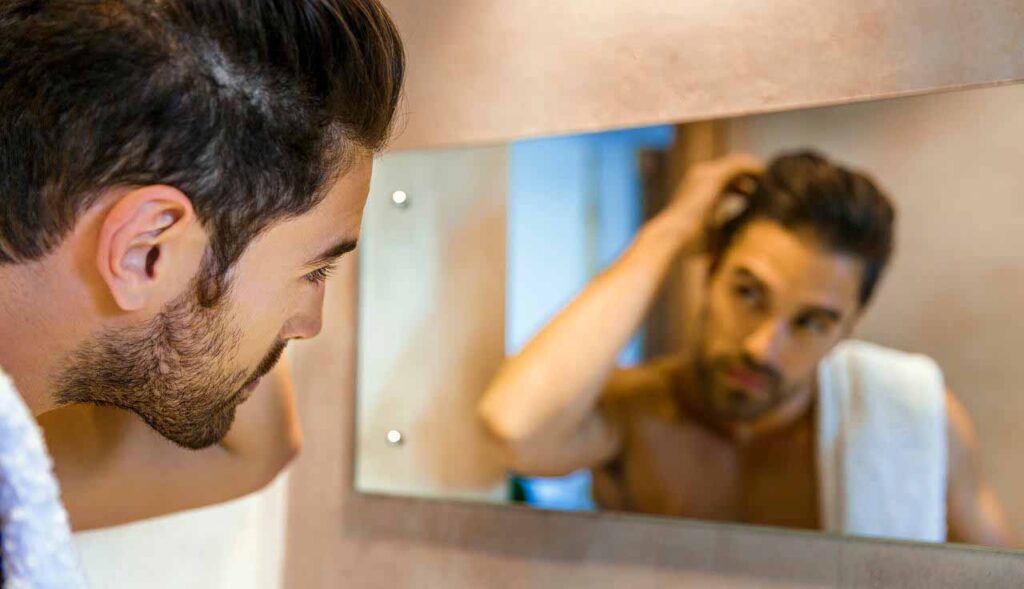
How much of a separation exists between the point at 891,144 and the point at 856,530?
1.20 feet

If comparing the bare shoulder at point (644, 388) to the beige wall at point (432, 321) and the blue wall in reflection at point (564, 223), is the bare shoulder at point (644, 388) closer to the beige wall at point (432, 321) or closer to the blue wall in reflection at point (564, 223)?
the blue wall in reflection at point (564, 223)

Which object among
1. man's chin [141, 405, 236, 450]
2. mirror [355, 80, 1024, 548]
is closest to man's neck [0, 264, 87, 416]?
man's chin [141, 405, 236, 450]

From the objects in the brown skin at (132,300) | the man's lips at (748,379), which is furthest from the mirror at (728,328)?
the brown skin at (132,300)

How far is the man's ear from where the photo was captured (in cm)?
71

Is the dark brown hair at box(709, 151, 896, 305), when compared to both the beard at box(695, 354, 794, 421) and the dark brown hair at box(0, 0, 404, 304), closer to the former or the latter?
the beard at box(695, 354, 794, 421)

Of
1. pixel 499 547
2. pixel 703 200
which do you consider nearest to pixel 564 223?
pixel 703 200

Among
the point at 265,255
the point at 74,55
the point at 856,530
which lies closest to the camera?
the point at 74,55

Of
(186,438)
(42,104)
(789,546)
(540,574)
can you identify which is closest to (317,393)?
(540,574)

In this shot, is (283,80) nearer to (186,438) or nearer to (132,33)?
(132,33)

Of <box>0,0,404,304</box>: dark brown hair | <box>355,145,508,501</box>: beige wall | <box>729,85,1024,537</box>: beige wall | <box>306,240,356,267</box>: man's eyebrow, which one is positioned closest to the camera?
<box>0,0,404,304</box>: dark brown hair

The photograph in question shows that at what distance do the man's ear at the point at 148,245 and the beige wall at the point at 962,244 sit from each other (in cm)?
62

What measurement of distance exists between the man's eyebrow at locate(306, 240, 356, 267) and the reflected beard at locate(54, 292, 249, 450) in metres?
0.08

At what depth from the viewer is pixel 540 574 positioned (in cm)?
124

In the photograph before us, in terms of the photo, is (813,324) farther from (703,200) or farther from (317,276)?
(317,276)
